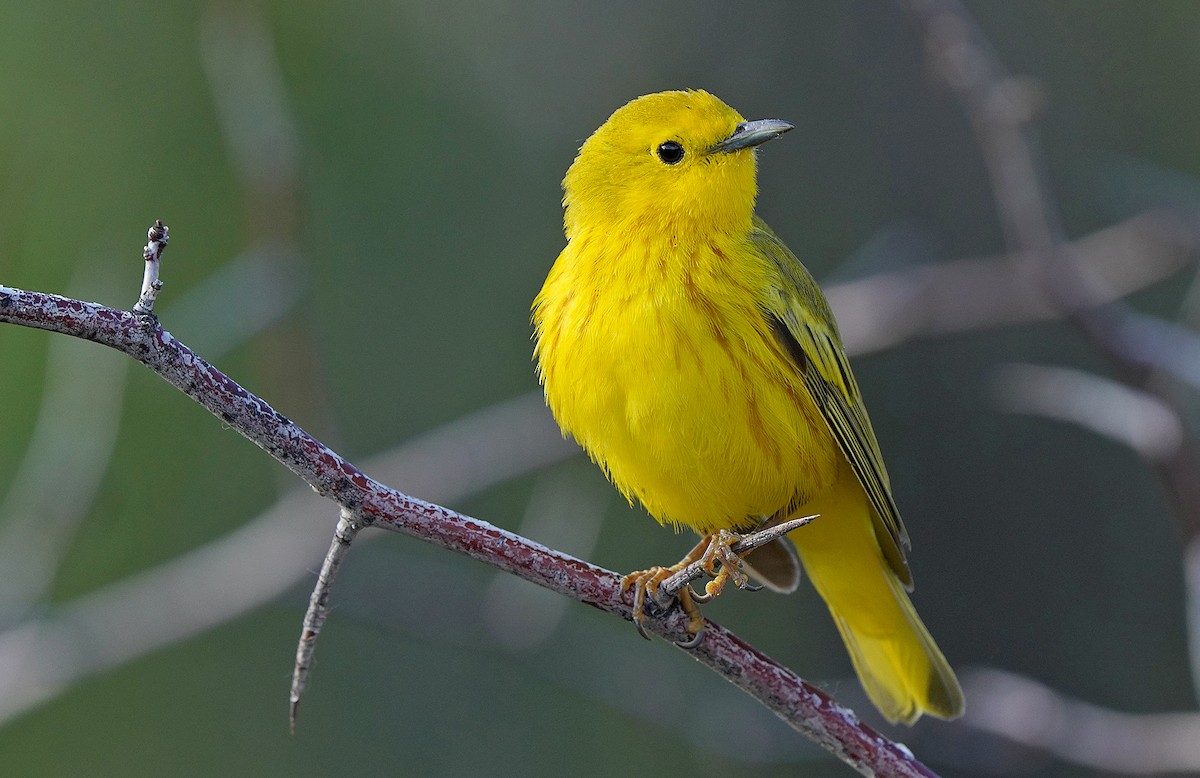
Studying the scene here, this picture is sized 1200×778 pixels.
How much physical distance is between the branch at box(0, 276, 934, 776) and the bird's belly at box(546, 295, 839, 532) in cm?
60

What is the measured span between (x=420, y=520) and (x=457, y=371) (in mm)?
5201

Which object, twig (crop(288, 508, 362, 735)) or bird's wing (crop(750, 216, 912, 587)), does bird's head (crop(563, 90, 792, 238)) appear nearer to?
bird's wing (crop(750, 216, 912, 587))

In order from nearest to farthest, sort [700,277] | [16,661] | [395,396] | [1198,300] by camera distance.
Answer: [700,277], [16,661], [1198,300], [395,396]

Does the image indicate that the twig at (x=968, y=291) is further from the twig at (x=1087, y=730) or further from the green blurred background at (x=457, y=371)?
the twig at (x=1087, y=730)

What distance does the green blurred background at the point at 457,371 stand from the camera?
482 centimetres

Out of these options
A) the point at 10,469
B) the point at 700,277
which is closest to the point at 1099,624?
the point at 700,277

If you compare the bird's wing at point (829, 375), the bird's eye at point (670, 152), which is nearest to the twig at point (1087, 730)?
the bird's wing at point (829, 375)

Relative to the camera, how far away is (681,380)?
299 cm

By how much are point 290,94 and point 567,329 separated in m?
5.03

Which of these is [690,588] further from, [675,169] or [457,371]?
[457,371]

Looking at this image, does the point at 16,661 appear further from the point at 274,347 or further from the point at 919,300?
the point at 919,300

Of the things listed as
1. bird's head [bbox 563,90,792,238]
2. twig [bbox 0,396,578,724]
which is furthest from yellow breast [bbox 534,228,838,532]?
twig [bbox 0,396,578,724]

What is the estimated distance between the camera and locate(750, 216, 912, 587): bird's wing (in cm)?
333

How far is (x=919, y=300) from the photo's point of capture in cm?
475
